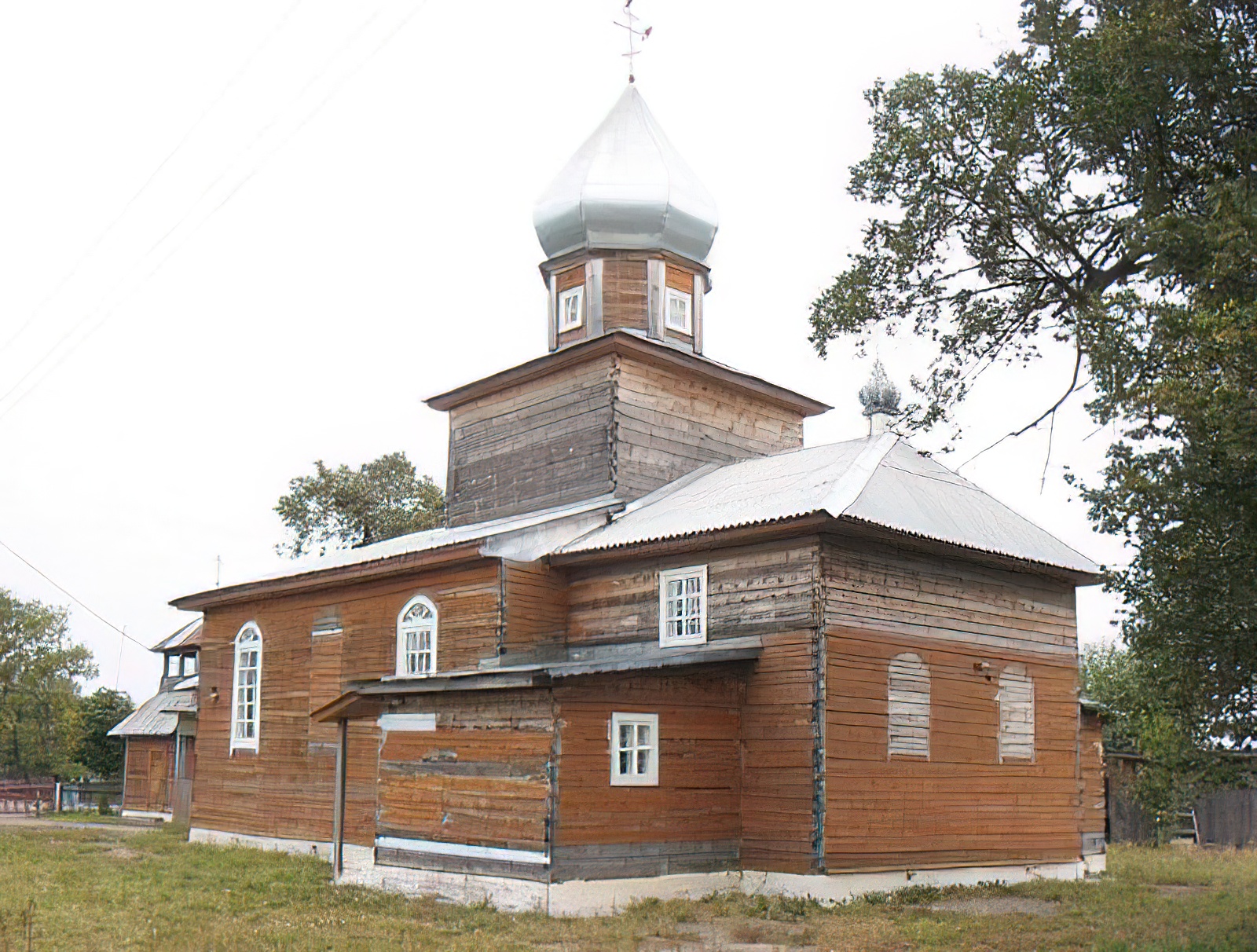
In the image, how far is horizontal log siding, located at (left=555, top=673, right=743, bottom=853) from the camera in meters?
15.1

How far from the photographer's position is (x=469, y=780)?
52.6ft

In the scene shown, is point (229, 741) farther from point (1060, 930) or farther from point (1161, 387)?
point (1161, 387)

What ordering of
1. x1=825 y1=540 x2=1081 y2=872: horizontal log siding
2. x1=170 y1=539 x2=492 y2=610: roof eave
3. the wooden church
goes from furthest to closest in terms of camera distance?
x1=170 y1=539 x2=492 y2=610: roof eave → x1=825 y1=540 x2=1081 y2=872: horizontal log siding → the wooden church

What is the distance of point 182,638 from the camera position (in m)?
39.6

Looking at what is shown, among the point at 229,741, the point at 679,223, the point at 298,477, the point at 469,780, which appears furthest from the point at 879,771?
the point at 298,477

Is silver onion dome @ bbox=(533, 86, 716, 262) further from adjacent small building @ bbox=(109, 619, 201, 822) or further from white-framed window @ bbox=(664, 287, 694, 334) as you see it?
adjacent small building @ bbox=(109, 619, 201, 822)

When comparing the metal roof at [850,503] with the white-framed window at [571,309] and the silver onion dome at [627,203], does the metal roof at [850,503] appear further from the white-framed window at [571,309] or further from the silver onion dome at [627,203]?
the silver onion dome at [627,203]

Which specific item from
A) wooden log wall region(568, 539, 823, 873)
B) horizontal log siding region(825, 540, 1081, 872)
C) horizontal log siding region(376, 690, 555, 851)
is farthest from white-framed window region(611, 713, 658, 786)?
horizontal log siding region(825, 540, 1081, 872)

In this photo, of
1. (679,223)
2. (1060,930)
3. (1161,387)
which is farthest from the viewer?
(679,223)

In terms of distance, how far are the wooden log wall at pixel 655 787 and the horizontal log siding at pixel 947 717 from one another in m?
1.46

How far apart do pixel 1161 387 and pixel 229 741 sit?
65.4 feet

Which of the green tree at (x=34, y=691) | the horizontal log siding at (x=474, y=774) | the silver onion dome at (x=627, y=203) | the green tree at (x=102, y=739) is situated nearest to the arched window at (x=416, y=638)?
the horizontal log siding at (x=474, y=774)

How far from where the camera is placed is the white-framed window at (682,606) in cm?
1773

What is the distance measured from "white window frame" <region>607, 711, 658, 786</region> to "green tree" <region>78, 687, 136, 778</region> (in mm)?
32227
